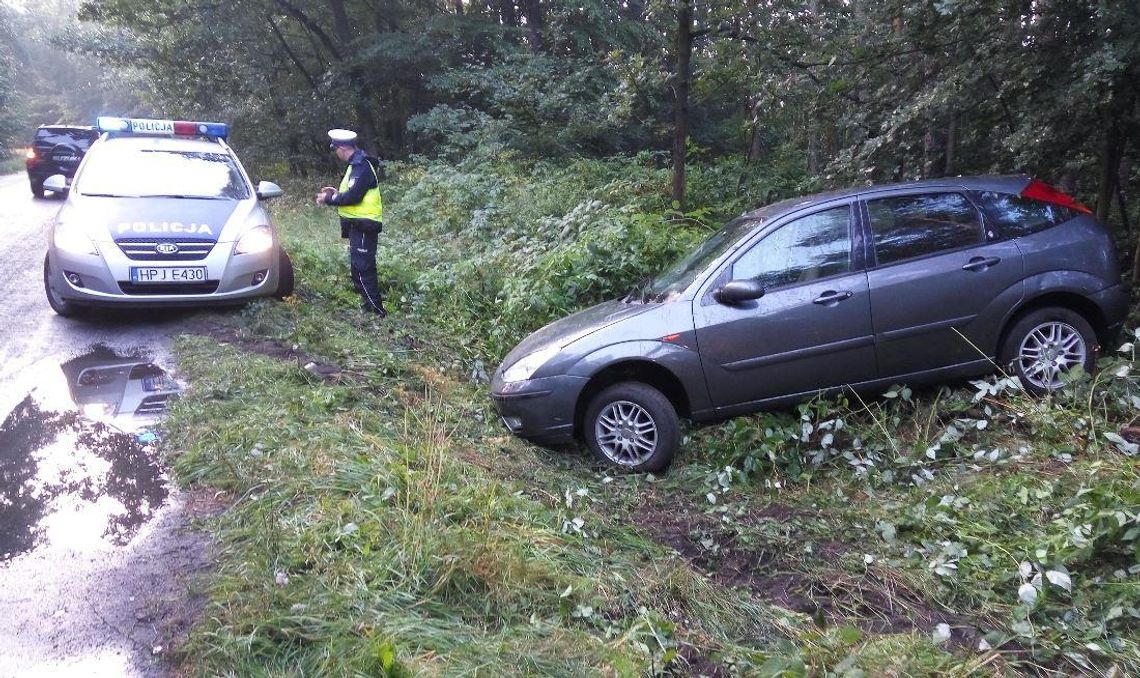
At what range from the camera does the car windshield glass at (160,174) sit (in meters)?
8.05

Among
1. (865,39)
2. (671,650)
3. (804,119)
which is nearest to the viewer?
(671,650)

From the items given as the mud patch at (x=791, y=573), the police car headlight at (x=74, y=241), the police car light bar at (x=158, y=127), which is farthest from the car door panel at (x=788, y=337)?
the police car light bar at (x=158, y=127)

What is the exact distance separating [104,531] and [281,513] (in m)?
0.90

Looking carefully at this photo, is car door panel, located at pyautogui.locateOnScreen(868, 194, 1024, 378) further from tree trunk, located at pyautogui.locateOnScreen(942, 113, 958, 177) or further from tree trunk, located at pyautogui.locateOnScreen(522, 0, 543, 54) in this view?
tree trunk, located at pyautogui.locateOnScreen(522, 0, 543, 54)

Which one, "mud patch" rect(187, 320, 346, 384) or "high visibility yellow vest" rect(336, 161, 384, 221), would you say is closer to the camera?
"mud patch" rect(187, 320, 346, 384)

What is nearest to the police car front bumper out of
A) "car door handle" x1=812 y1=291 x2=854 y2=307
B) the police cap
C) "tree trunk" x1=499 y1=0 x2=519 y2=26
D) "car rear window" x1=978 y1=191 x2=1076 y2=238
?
the police cap

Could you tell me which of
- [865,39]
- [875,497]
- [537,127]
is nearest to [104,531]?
[875,497]

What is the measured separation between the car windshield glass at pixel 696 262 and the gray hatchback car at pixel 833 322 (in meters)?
0.05

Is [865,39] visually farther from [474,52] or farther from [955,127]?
[474,52]

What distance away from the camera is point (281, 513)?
155 inches

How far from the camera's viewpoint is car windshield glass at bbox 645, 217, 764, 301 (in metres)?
5.79

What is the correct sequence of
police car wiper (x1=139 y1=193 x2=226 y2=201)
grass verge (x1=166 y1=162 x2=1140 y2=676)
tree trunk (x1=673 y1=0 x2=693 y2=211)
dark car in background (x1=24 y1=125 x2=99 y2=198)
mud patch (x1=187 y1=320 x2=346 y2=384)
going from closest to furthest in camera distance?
grass verge (x1=166 y1=162 x2=1140 y2=676) < mud patch (x1=187 y1=320 x2=346 y2=384) < police car wiper (x1=139 y1=193 x2=226 y2=201) < tree trunk (x1=673 y1=0 x2=693 y2=211) < dark car in background (x1=24 y1=125 x2=99 y2=198)

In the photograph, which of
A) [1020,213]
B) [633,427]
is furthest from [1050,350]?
[633,427]

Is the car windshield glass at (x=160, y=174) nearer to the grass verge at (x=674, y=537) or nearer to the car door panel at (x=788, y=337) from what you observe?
the grass verge at (x=674, y=537)
